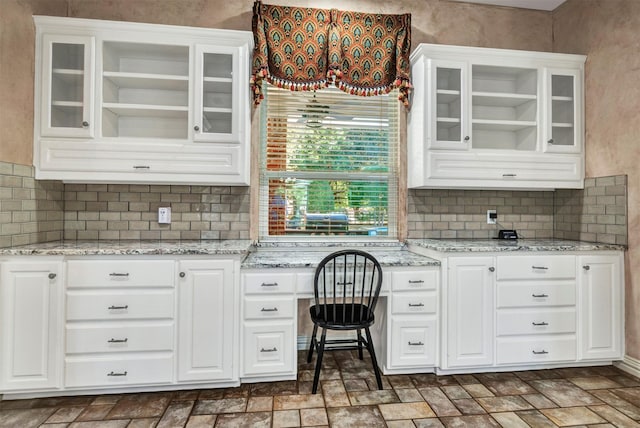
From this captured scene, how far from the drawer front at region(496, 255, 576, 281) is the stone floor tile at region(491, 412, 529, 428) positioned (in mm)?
813

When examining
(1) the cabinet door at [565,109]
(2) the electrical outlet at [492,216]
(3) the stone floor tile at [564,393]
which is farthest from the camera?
(2) the electrical outlet at [492,216]

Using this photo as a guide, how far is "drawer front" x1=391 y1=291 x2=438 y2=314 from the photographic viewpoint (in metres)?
2.34

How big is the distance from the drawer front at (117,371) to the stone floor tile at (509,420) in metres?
1.84

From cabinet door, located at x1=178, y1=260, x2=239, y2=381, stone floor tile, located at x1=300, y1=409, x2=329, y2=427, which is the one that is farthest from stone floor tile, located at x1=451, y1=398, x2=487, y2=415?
cabinet door, located at x1=178, y1=260, x2=239, y2=381

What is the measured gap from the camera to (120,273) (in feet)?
6.95

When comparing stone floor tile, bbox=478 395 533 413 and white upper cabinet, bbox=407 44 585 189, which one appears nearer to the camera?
stone floor tile, bbox=478 395 533 413

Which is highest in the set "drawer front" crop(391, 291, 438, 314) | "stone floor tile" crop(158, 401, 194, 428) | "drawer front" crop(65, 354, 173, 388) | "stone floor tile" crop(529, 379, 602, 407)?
"drawer front" crop(391, 291, 438, 314)

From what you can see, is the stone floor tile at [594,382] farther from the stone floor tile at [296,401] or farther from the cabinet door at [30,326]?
the cabinet door at [30,326]

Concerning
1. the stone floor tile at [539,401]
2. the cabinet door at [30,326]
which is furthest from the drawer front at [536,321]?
the cabinet door at [30,326]

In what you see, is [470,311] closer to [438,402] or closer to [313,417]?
[438,402]

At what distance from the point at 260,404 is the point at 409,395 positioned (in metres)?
0.87

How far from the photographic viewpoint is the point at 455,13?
122 inches

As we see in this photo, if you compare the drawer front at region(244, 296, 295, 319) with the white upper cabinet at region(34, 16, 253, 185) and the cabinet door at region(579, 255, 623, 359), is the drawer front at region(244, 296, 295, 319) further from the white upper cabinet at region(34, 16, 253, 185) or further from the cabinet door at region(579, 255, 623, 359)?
the cabinet door at region(579, 255, 623, 359)

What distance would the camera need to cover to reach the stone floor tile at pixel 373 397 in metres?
2.08
